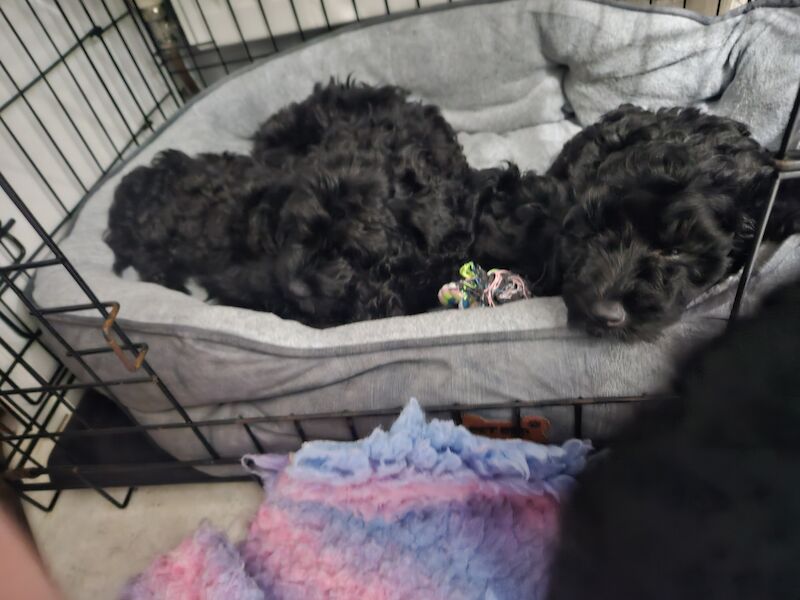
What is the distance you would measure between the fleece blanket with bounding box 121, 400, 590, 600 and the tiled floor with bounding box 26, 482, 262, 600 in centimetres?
19

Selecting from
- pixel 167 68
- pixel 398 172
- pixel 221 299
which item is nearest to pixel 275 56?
pixel 167 68

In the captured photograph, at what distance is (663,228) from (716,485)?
0.79 m

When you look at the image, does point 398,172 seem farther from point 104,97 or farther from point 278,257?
point 104,97

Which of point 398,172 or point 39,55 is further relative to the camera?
point 39,55

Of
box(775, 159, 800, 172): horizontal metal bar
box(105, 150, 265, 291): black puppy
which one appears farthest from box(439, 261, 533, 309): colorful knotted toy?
box(775, 159, 800, 172): horizontal metal bar

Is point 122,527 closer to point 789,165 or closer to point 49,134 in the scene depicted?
point 49,134

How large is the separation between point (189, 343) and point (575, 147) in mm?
1065

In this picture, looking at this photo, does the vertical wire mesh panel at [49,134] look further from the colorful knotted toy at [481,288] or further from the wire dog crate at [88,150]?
the colorful knotted toy at [481,288]

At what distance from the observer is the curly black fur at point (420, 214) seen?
104 centimetres

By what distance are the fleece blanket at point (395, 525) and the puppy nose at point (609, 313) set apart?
23cm

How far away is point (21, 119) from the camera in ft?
5.52

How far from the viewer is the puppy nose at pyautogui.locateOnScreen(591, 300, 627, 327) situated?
1000 mm

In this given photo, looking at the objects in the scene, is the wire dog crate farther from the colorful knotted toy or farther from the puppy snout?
the colorful knotted toy

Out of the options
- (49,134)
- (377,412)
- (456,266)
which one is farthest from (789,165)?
(49,134)
